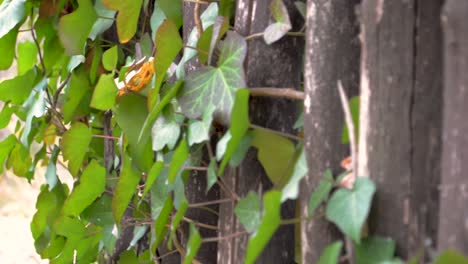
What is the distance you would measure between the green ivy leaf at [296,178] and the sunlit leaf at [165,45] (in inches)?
10.9

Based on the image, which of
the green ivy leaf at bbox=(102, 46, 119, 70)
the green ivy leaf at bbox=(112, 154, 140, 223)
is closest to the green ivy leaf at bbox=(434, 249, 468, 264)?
the green ivy leaf at bbox=(112, 154, 140, 223)

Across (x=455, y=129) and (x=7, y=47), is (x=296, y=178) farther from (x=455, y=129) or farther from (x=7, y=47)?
(x=7, y=47)

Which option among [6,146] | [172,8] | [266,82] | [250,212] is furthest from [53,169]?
[250,212]

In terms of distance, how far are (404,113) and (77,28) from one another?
0.84 m

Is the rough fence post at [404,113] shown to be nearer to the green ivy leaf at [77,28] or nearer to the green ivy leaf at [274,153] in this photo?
the green ivy leaf at [274,153]

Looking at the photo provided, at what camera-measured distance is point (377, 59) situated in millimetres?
837

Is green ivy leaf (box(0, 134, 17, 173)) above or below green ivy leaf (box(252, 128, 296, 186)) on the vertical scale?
below

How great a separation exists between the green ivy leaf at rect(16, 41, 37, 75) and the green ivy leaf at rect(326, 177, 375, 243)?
117cm

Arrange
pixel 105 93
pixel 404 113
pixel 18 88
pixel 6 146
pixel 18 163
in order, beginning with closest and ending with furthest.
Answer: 1. pixel 404 113
2. pixel 105 93
3. pixel 18 88
4. pixel 6 146
5. pixel 18 163

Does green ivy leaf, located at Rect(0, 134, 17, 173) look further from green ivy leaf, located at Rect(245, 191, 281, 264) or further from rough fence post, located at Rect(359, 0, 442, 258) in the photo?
rough fence post, located at Rect(359, 0, 442, 258)

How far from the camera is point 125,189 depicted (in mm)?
1361

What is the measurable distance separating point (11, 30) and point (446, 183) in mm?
1128

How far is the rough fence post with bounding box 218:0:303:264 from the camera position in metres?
1.14

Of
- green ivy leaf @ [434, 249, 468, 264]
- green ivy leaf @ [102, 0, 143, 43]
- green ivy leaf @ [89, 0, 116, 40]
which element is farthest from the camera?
green ivy leaf @ [89, 0, 116, 40]
